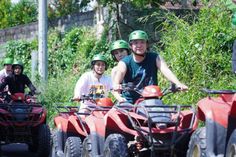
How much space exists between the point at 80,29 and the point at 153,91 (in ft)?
46.3

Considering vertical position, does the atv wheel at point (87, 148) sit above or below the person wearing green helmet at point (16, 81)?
below

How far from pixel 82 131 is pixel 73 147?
26 cm

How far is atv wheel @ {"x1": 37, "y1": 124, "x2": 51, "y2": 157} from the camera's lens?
43.2ft

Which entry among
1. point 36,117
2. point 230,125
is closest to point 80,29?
point 36,117

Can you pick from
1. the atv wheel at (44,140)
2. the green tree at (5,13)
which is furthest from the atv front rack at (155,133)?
the green tree at (5,13)

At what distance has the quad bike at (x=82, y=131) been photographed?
340 inches

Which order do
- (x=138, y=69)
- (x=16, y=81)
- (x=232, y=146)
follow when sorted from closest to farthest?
(x=232, y=146), (x=138, y=69), (x=16, y=81)

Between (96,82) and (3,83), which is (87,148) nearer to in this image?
(96,82)

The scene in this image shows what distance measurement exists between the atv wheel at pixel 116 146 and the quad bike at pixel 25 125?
5264 mm

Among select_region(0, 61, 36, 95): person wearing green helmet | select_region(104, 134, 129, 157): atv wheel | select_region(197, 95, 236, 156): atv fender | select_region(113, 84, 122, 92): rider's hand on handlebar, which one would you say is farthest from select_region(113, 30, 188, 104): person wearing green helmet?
select_region(0, 61, 36, 95): person wearing green helmet

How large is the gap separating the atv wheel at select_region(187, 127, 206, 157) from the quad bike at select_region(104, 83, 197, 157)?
390 mm

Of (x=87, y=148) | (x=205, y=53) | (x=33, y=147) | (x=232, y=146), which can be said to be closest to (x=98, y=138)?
(x=87, y=148)

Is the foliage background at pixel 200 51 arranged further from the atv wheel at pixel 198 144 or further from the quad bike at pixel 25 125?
the atv wheel at pixel 198 144

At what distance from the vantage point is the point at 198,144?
7.17 metres
